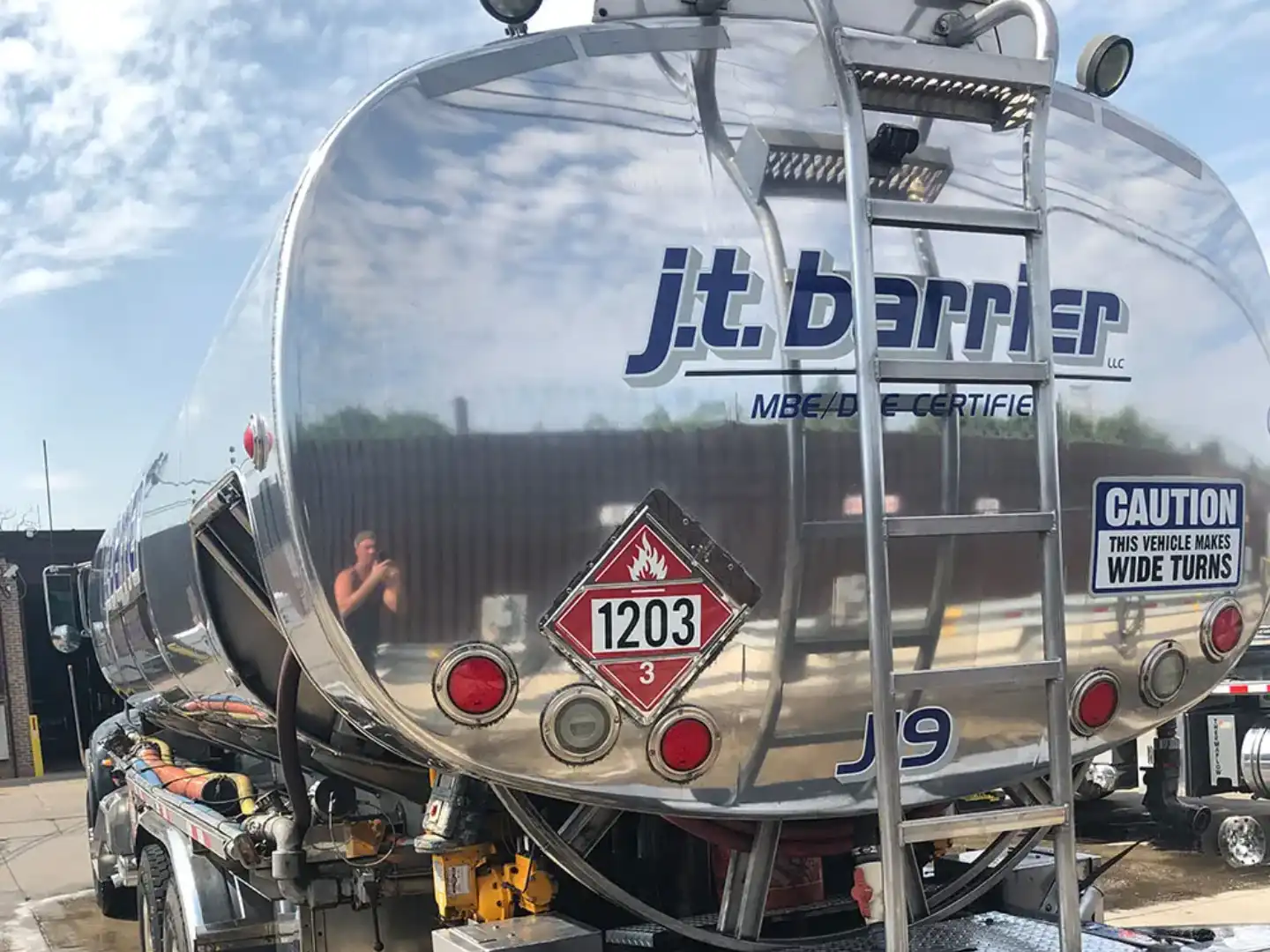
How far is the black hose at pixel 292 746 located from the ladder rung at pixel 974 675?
5.47 ft

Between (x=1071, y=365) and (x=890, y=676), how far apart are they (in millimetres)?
1008

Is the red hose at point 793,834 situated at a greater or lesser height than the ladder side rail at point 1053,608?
lesser

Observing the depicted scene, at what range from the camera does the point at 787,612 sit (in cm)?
276

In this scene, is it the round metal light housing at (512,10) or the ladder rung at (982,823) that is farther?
the round metal light housing at (512,10)

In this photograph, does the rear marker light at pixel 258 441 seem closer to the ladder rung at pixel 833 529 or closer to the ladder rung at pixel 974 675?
the ladder rung at pixel 833 529

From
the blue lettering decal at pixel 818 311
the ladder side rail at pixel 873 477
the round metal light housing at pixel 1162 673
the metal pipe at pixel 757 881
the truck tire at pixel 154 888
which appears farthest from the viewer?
the truck tire at pixel 154 888

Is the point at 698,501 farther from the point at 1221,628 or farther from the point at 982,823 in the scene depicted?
the point at 1221,628

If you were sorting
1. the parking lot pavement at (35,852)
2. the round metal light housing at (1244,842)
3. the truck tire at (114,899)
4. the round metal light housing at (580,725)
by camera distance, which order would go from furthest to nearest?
the parking lot pavement at (35,852), the truck tire at (114,899), the round metal light housing at (1244,842), the round metal light housing at (580,725)

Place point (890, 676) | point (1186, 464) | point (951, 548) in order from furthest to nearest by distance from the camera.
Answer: point (1186, 464) → point (951, 548) → point (890, 676)

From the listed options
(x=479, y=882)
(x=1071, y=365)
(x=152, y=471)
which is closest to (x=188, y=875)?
(x=152, y=471)

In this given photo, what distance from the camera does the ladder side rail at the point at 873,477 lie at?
8.00 feet

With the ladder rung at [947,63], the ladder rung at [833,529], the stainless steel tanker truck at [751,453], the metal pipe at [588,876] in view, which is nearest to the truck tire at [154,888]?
the stainless steel tanker truck at [751,453]

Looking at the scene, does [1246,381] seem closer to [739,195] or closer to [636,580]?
[739,195]

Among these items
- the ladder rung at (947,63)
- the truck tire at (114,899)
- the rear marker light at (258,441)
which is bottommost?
the truck tire at (114,899)
